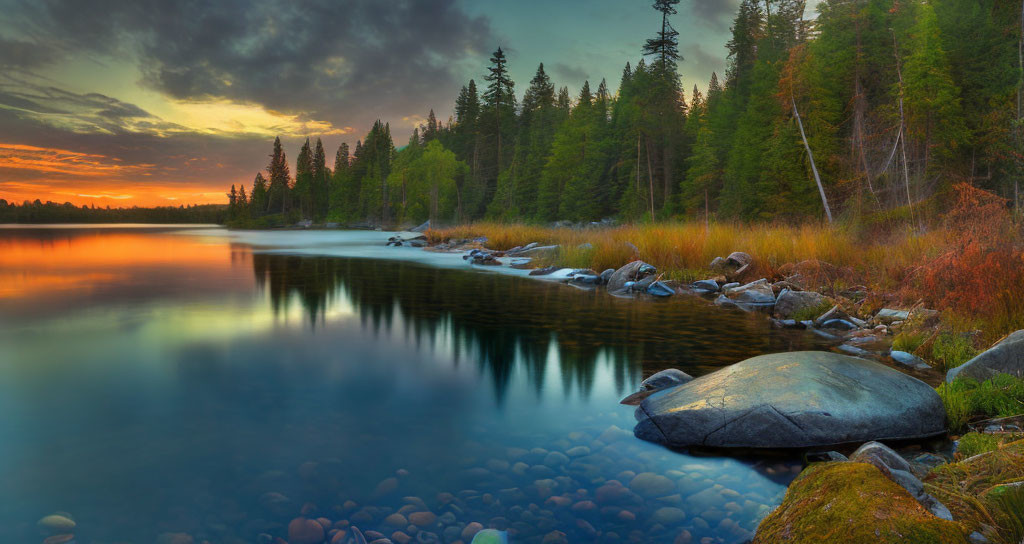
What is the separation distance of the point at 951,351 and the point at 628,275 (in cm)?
848

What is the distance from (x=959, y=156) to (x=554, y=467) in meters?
34.1

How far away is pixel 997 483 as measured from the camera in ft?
9.56

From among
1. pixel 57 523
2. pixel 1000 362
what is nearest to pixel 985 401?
pixel 1000 362

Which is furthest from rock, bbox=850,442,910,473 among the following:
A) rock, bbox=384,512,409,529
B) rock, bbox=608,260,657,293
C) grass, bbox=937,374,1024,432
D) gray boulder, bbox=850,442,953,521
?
rock, bbox=608,260,657,293

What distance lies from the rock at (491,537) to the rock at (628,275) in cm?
1097

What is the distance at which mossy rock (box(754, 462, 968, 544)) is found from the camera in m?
2.15

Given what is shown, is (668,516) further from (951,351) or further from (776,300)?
(776,300)

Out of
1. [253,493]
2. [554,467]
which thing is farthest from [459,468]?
[253,493]

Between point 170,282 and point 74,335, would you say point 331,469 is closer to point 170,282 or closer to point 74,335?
point 74,335

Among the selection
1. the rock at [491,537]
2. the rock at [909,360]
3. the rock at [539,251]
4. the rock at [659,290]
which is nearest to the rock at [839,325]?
the rock at [909,360]

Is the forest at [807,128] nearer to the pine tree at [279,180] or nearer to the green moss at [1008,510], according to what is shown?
the green moss at [1008,510]

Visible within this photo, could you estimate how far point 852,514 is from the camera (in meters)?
2.32

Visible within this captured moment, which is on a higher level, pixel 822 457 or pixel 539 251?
pixel 539 251

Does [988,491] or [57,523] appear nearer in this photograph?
[988,491]
